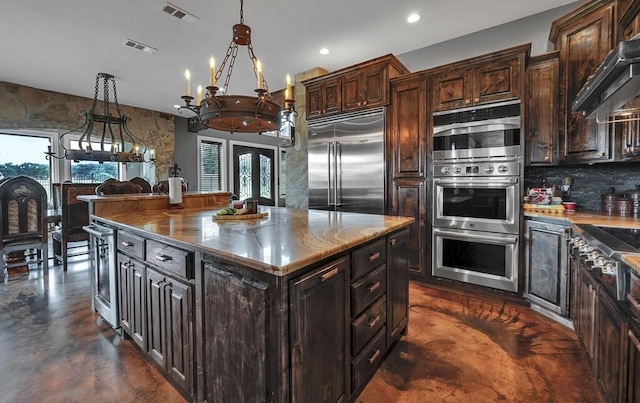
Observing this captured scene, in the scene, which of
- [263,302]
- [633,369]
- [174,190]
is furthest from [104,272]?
[633,369]

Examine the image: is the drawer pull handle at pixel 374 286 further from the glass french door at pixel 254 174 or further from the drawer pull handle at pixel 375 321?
the glass french door at pixel 254 174

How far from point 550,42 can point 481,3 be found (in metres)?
0.88

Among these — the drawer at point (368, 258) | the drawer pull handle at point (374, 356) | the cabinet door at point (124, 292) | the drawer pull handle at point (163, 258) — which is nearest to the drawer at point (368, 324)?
the drawer pull handle at point (374, 356)

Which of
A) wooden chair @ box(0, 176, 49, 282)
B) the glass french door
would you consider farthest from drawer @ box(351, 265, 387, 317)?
the glass french door

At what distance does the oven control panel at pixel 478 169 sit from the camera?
9.07ft

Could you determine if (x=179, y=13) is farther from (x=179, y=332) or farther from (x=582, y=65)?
(x=582, y=65)

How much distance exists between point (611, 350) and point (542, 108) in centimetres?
223

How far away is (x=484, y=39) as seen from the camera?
3346 mm

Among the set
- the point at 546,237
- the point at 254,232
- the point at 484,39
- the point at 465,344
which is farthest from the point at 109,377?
the point at 484,39

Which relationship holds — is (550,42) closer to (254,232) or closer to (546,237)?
(546,237)

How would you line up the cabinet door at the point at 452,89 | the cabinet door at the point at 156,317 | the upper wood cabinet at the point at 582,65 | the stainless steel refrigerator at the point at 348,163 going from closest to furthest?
1. the cabinet door at the point at 156,317
2. the upper wood cabinet at the point at 582,65
3. the cabinet door at the point at 452,89
4. the stainless steel refrigerator at the point at 348,163

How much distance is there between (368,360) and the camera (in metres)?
1.63

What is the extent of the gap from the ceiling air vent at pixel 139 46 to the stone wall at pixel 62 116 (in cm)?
286

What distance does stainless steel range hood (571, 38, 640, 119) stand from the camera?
1.13 meters
